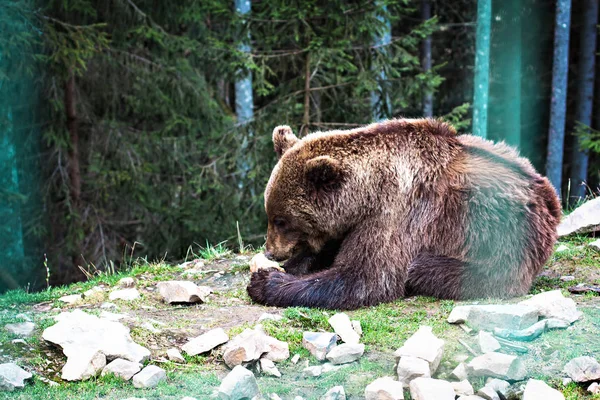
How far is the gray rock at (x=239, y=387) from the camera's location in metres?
2.58

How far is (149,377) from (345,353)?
946 mm

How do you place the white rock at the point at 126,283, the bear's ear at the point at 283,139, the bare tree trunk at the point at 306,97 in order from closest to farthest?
the white rock at the point at 126,283 < the bear's ear at the point at 283,139 < the bare tree trunk at the point at 306,97

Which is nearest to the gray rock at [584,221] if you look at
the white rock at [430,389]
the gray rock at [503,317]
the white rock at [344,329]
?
the gray rock at [503,317]

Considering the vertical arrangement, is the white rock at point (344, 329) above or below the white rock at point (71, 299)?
above

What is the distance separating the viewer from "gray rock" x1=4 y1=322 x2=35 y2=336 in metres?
3.31

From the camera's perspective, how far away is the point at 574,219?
5.96 m

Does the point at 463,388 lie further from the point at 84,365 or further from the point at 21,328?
the point at 21,328

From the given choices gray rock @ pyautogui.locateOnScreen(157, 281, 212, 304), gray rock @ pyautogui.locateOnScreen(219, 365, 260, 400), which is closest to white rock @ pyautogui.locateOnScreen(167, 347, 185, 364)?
gray rock @ pyautogui.locateOnScreen(219, 365, 260, 400)

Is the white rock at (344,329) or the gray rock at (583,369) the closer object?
the gray rock at (583,369)

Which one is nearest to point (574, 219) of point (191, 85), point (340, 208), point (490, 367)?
point (340, 208)

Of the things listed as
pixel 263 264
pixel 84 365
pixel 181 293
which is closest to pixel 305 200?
pixel 263 264

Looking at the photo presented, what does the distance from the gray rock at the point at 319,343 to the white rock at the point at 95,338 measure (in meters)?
0.80

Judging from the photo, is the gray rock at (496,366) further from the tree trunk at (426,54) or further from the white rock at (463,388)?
the tree trunk at (426,54)

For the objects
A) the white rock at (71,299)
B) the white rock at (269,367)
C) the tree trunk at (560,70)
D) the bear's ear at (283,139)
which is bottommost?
the white rock at (71,299)
